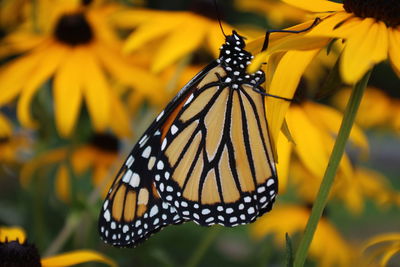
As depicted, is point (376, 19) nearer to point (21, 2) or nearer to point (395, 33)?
point (395, 33)

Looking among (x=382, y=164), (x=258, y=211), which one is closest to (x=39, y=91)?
(x=258, y=211)

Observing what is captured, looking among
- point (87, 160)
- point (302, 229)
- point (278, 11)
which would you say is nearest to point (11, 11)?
point (87, 160)

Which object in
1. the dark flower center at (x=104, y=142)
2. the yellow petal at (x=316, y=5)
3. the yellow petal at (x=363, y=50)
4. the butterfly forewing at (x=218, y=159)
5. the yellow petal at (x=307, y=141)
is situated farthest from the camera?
the dark flower center at (x=104, y=142)

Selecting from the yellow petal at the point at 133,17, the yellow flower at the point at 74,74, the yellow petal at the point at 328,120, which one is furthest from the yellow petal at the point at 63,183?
the yellow petal at the point at 328,120

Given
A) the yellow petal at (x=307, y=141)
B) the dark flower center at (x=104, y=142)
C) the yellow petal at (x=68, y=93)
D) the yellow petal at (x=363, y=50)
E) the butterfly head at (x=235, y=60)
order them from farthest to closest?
the dark flower center at (x=104, y=142) < the yellow petal at (x=68, y=93) < the yellow petal at (x=307, y=141) < the butterfly head at (x=235, y=60) < the yellow petal at (x=363, y=50)

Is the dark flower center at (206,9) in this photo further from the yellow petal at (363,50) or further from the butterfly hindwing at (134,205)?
the yellow petal at (363,50)

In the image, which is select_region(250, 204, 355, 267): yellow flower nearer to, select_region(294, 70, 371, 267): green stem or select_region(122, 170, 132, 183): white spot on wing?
select_region(122, 170, 132, 183): white spot on wing
